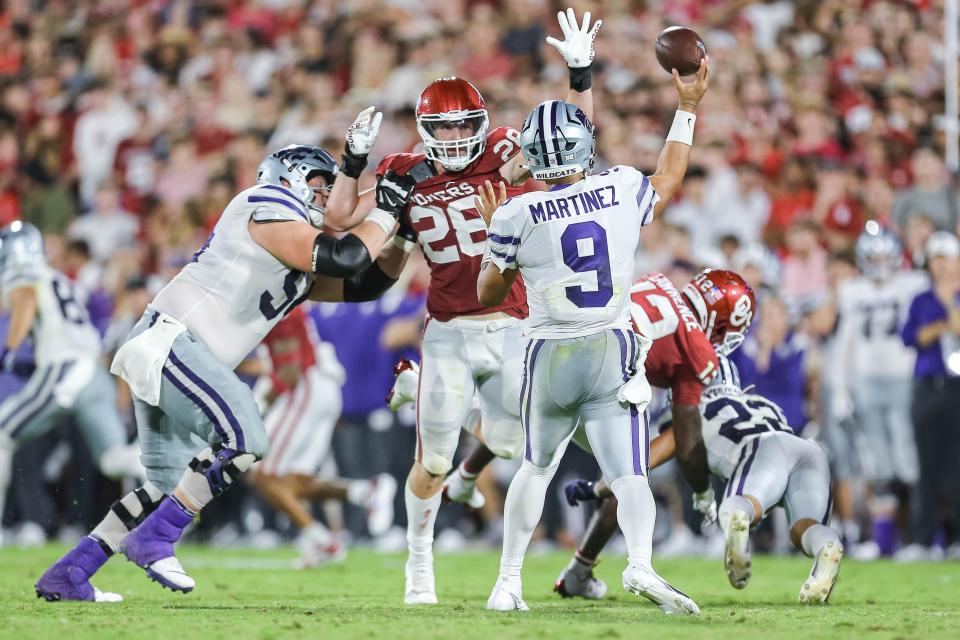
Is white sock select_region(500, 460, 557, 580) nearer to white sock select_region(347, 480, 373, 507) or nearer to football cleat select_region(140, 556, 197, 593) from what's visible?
football cleat select_region(140, 556, 197, 593)

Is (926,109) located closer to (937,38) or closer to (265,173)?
(937,38)

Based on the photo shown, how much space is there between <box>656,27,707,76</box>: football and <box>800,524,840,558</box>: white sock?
2.16 metres

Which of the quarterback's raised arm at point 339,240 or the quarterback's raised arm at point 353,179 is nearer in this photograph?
the quarterback's raised arm at point 339,240

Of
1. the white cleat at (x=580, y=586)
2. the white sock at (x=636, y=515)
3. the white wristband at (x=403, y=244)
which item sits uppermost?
the white wristband at (x=403, y=244)

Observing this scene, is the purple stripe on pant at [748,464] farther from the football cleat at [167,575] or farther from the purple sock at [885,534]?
the purple sock at [885,534]

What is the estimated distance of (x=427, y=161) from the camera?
6.96 metres

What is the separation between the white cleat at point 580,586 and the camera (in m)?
7.39

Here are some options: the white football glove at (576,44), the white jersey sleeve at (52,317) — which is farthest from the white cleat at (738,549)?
the white jersey sleeve at (52,317)

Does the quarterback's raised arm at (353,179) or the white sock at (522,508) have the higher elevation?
the quarterback's raised arm at (353,179)

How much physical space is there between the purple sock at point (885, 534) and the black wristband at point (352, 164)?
5778mm

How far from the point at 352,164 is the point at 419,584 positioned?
1988mm

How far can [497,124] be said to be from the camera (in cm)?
1305

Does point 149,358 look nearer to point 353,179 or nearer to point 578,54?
point 353,179

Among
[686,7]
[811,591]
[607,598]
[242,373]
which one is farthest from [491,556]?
[686,7]
